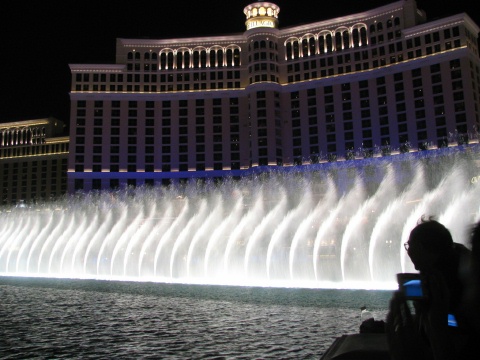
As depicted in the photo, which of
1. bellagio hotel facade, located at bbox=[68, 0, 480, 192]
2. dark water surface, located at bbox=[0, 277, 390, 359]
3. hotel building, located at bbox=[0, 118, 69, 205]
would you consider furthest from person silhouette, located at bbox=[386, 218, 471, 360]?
hotel building, located at bbox=[0, 118, 69, 205]

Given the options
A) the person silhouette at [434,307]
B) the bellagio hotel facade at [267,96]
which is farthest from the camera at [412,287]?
the bellagio hotel facade at [267,96]

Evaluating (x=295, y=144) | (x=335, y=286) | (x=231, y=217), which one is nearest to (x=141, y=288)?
(x=335, y=286)

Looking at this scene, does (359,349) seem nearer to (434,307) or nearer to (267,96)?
(434,307)

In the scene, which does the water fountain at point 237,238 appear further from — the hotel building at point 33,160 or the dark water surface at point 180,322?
the hotel building at point 33,160

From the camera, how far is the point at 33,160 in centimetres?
10519

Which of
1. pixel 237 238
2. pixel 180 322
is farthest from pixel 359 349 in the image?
pixel 237 238

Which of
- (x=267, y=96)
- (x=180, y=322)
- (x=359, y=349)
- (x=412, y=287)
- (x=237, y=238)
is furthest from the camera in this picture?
(x=267, y=96)

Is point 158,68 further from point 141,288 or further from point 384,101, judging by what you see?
point 141,288

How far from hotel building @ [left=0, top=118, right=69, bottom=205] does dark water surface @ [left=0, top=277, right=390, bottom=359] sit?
91.0 meters

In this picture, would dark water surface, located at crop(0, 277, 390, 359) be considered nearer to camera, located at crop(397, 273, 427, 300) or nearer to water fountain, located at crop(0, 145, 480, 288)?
camera, located at crop(397, 273, 427, 300)

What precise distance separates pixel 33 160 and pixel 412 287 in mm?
113364

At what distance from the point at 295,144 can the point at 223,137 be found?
12.4 meters

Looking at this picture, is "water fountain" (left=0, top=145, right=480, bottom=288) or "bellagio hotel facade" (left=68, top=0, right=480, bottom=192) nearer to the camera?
"water fountain" (left=0, top=145, right=480, bottom=288)

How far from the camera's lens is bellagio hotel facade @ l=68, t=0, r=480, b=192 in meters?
67.0
